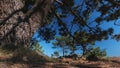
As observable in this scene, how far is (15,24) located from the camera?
23.2 feet

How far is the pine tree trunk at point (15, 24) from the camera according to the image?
6942 millimetres

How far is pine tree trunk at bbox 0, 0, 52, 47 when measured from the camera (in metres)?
6.94

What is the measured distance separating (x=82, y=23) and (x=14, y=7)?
3349mm

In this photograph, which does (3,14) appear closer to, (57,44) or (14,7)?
(14,7)

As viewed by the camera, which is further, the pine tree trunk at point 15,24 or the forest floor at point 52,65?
the pine tree trunk at point 15,24

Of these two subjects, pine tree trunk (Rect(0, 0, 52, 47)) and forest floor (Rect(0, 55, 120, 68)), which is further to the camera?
pine tree trunk (Rect(0, 0, 52, 47))

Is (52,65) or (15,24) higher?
(15,24)

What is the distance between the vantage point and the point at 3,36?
693cm

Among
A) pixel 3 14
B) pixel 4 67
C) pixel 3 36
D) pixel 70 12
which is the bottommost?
pixel 4 67

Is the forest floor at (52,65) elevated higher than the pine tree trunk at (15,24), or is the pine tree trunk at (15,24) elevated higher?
the pine tree trunk at (15,24)

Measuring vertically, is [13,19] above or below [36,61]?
above

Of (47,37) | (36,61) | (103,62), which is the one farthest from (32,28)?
(47,37)

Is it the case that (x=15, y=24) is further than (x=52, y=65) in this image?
Yes

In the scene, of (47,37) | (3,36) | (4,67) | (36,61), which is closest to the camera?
(4,67)
